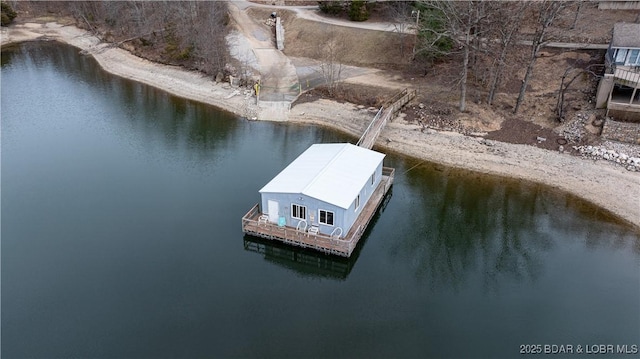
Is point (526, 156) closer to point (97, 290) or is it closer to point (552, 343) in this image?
point (552, 343)

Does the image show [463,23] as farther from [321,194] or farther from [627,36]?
[321,194]

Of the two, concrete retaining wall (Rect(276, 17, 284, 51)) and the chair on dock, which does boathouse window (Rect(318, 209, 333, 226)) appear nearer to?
the chair on dock

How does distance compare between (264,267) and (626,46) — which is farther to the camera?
(626,46)

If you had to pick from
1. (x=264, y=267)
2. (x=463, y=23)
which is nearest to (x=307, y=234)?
(x=264, y=267)

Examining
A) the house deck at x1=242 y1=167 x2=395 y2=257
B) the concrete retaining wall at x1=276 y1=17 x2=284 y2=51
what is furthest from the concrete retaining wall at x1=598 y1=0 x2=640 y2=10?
the house deck at x1=242 y1=167 x2=395 y2=257

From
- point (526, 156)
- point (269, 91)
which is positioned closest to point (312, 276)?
point (526, 156)
